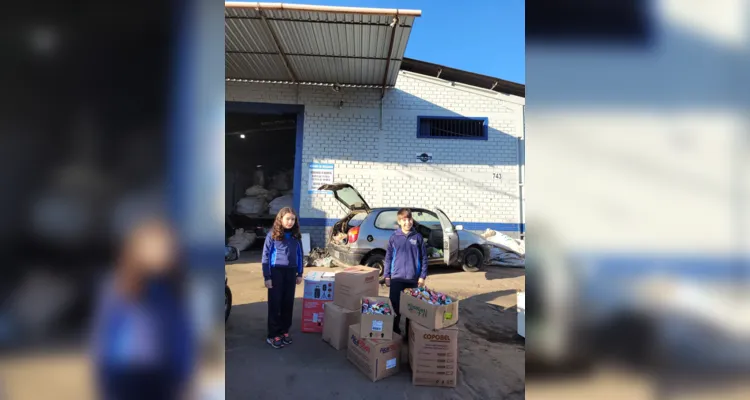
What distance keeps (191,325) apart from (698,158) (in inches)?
60.9

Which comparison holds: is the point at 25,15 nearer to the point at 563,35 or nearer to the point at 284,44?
the point at 563,35

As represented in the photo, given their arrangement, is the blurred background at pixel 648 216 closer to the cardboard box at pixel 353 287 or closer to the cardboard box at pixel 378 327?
the cardboard box at pixel 378 327

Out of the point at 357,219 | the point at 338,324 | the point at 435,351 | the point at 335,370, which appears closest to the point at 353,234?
the point at 357,219

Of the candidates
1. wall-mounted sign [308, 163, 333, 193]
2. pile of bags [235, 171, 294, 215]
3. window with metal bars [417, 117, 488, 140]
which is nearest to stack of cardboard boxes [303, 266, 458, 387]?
wall-mounted sign [308, 163, 333, 193]

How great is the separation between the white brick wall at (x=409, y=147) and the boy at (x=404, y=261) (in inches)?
258

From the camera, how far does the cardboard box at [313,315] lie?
4.31 m

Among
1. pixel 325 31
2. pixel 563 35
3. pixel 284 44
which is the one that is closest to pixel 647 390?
pixel 563 35

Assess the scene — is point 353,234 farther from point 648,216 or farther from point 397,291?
point 648,216

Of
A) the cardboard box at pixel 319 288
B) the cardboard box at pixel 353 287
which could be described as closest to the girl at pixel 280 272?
the cardboard box at pixel 319 288

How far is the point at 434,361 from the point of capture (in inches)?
120

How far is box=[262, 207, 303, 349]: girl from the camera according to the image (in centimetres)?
381

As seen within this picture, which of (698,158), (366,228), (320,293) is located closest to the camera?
(698,158)

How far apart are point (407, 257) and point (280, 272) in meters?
1.44

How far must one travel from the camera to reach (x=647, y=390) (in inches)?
38.5
